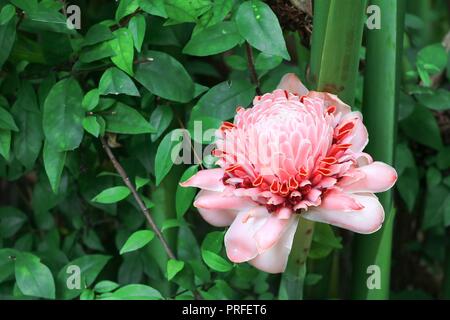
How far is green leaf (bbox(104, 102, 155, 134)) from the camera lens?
1.76ft

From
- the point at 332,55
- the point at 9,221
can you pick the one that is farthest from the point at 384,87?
the point at 9,221

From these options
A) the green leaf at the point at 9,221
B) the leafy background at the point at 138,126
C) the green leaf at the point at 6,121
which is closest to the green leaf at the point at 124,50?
the leafy background at the point at 138,126

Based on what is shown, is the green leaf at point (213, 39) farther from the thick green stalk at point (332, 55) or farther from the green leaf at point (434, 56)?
the green leaf at point (434, 56)

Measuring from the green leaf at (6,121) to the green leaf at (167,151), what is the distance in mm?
123

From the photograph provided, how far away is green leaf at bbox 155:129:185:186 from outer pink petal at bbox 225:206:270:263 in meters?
0.10

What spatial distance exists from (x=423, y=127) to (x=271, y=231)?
0.94 feet

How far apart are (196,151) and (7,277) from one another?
0.21 meters

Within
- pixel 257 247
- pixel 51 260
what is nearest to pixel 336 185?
pixel 257 247

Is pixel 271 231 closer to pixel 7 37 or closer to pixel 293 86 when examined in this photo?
pixel 293 86

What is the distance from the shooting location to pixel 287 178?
0.42m

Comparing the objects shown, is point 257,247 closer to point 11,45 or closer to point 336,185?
point 336,185

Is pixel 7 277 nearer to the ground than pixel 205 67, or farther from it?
nearer to the ground

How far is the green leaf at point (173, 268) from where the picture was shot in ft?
1.76

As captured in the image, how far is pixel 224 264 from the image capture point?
1.73 feet
